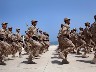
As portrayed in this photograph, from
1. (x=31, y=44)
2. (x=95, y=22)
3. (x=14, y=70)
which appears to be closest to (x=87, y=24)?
(x=95, y=22)

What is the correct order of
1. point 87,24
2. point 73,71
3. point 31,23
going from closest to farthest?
point 73,71 → point 31,23 → point 87,24

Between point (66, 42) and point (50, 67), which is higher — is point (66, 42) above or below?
above

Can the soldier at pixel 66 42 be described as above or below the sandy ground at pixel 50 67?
above

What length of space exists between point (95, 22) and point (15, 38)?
24.9 ft

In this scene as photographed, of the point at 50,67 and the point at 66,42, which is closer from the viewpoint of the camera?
the point at 50,67

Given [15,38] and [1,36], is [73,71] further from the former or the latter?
[15,38]

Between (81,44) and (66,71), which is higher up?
(81,44)

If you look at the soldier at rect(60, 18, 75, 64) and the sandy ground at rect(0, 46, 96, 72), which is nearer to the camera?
the sandy ground at rect(0, 46, 96, 72)

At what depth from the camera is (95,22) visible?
17000mm

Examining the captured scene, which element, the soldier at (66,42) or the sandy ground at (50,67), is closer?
the sandy ground at (50,67)

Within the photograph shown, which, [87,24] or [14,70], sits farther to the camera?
[87,24]

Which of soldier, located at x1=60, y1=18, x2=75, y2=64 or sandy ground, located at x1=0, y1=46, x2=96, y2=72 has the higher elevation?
soldier, located at x1=60, y1=18, x2=75, y2=64

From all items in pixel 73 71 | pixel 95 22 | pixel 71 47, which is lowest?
pixel 73 71

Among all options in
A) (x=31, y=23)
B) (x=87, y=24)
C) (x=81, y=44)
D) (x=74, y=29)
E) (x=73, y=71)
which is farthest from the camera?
(x=74, y=29)
